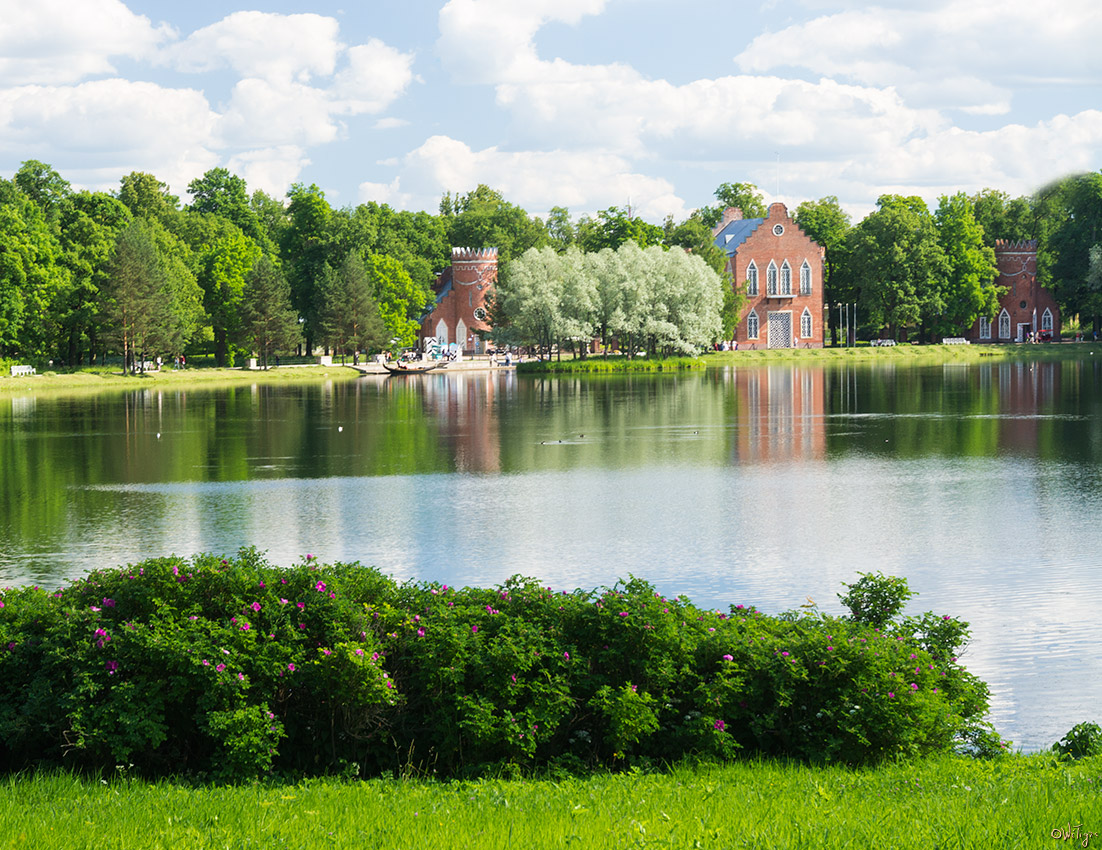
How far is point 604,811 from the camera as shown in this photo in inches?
242

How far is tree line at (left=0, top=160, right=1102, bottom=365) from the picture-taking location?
7550cm

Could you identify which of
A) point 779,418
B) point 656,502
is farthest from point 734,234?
point 656,502

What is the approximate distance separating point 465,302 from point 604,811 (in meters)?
109

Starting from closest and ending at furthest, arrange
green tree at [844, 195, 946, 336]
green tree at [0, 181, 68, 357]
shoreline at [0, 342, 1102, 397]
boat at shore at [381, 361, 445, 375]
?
shoreline at [0, 342, 1102, 397] → green tree at [0, 181, 68, 357] → boat at shore at [381, 361, 445, 375] → green tree at [844, 195, 946, 336]

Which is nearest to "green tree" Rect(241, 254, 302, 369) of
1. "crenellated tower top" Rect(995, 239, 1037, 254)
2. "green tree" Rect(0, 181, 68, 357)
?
"green tree" Rect(0, 181, 68, 357)

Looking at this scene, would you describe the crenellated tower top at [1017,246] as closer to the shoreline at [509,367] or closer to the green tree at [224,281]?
the shoreline at [509,367]

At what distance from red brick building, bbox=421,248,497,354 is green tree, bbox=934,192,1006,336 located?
40.8 m

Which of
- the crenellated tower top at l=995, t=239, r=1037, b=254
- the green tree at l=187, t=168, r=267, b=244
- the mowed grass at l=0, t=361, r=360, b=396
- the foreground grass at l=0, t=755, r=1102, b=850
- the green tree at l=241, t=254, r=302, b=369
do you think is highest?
the green tree at l=187, t=168, r=267, b=244

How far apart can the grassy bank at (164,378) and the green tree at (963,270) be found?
51.9 metres

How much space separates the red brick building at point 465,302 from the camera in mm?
113062

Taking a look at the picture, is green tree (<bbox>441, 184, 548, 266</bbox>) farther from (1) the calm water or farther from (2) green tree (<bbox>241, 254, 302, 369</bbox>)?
(1) the calm water

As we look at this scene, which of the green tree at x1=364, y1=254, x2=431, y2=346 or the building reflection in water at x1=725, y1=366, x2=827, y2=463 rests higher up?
the green tree at x1=364, y1=254, x2=431, y2=346

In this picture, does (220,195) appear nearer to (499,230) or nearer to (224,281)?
(499,230)

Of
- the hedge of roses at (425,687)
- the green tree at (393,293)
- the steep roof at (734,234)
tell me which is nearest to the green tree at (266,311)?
the green tree at (393,293)
